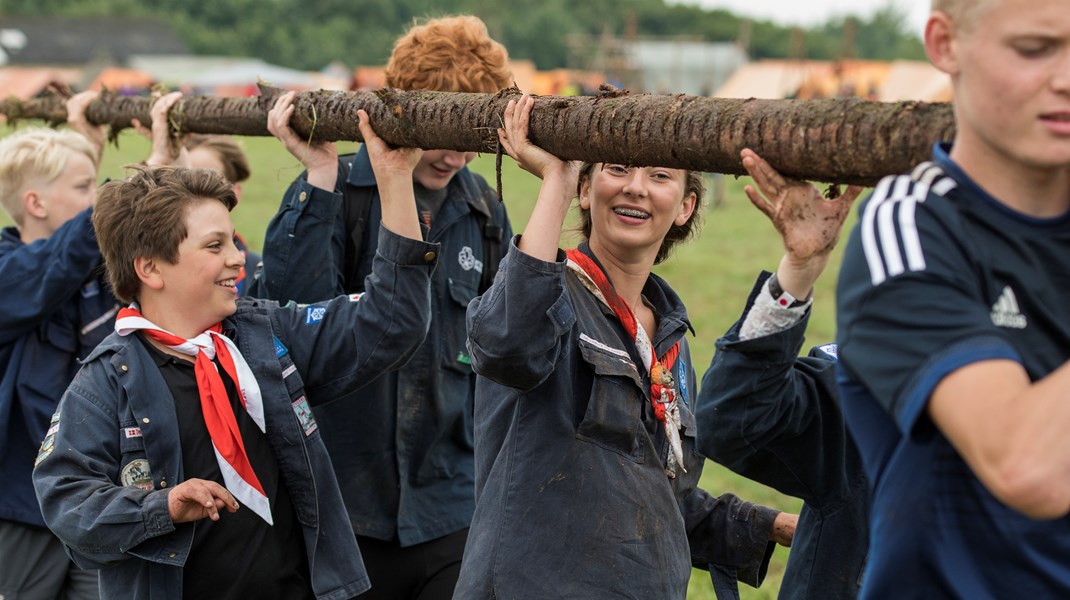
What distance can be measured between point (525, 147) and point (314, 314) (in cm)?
108

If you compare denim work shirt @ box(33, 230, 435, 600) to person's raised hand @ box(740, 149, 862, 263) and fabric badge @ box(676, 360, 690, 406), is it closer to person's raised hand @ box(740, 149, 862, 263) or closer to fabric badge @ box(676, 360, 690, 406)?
fabric badge @ box(676, 360, 690, 406)

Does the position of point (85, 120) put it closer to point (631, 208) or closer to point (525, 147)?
point (525, 147)

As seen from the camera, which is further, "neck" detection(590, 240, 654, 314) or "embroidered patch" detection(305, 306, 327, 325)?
"embroidered patch" detection(305, 306, 327, 325)

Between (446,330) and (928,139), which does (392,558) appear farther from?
(928,139)

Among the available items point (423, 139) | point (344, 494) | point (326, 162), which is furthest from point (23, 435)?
point (423, 139)

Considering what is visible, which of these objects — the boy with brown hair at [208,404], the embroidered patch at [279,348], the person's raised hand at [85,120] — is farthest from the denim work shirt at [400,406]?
the person's raised hand at [85,120]

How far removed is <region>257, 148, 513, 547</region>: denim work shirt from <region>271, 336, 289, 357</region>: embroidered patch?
49cm

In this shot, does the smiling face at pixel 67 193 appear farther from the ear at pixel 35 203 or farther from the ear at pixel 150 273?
the ear at pixel 150 273

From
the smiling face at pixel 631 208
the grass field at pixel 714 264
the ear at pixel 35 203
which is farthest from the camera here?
the grass field at pixel 714 264

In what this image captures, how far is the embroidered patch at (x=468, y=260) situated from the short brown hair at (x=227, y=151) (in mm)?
1970

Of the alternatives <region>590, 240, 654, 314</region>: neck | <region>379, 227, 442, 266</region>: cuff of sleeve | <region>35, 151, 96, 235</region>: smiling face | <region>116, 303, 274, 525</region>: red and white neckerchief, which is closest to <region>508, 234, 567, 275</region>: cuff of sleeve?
<region>590, 240, 654, 314</region>: neck

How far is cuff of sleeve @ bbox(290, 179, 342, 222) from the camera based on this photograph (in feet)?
14.0

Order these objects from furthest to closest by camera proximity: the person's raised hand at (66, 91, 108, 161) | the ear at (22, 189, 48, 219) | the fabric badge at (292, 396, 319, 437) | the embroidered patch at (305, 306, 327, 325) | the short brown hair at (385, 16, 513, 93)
A: the person's raised hand at (66, 91, 108, 161)
the ear at (22, 189, 48, 219)
the short brown hair at (385, 16, 513, 93)
the embroidered patch at (305, 306, 327, 325)
the fabric badge at (292, 396, 319, 437)

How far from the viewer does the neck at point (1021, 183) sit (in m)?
1.93
